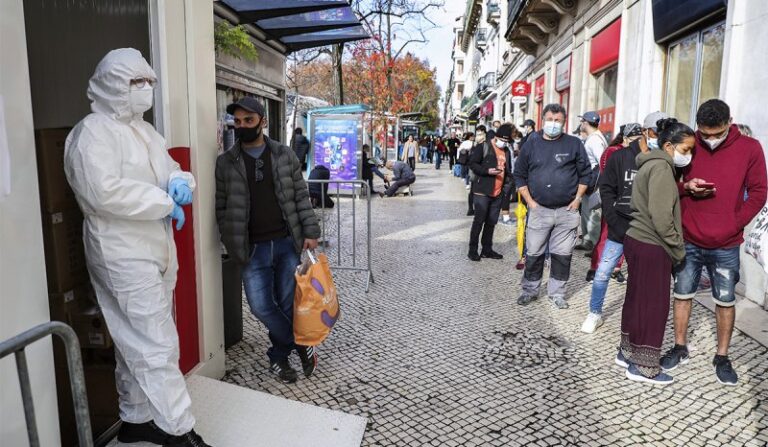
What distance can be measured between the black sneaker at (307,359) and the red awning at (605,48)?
32.8 feet

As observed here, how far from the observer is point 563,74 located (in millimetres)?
16641

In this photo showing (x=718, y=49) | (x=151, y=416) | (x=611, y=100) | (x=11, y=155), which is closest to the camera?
(x=11, y=155)

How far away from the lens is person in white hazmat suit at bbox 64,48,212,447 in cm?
250

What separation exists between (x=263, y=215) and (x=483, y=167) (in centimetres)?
467

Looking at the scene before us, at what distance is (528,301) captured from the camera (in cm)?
592

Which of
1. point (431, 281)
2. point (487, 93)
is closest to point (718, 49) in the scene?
point (431, 281)

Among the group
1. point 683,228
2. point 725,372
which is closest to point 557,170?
point 683,228

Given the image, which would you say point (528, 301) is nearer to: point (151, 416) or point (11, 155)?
point (151, 416)

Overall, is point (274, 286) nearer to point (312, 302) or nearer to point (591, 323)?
point (312, 302)

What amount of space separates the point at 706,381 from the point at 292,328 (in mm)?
2883

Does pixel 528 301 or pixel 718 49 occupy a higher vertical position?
pixel 718 49

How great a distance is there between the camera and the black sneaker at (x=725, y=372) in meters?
3.98

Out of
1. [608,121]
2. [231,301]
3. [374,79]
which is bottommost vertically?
[231,301]

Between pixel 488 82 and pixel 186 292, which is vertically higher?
pixel 488 82
